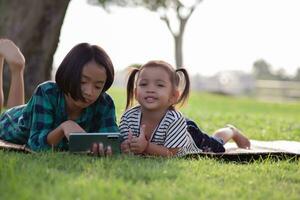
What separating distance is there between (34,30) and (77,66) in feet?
17.0

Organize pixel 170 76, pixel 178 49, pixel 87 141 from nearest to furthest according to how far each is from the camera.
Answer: pixel 87 141 → pixel 170 76 → pixel 178 49

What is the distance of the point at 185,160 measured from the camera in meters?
3.89

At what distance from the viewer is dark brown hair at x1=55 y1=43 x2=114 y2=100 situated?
4.13 m

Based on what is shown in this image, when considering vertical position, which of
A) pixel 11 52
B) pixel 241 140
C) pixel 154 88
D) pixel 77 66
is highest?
pixel 11 52

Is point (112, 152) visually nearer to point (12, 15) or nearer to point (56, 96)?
point (56, 96)

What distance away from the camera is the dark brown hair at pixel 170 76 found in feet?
14.7

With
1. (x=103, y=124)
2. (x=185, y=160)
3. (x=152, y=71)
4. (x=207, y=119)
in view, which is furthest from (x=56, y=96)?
(x=207, y=119)

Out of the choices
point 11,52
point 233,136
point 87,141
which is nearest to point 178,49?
point 233,136

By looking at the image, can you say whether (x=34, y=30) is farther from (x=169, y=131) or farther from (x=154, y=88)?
(x=169, y=131)

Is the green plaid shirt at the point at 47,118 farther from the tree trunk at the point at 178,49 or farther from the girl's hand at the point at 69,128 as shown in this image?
the tree trunk at the point at 178,49

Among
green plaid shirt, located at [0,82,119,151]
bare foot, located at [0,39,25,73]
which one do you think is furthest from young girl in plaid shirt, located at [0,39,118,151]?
bare foot, located at [0,39,25,73]

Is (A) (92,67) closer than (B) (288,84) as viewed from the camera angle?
Yes

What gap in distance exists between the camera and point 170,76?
4477 millimetres

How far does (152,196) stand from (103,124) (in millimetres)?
1907
